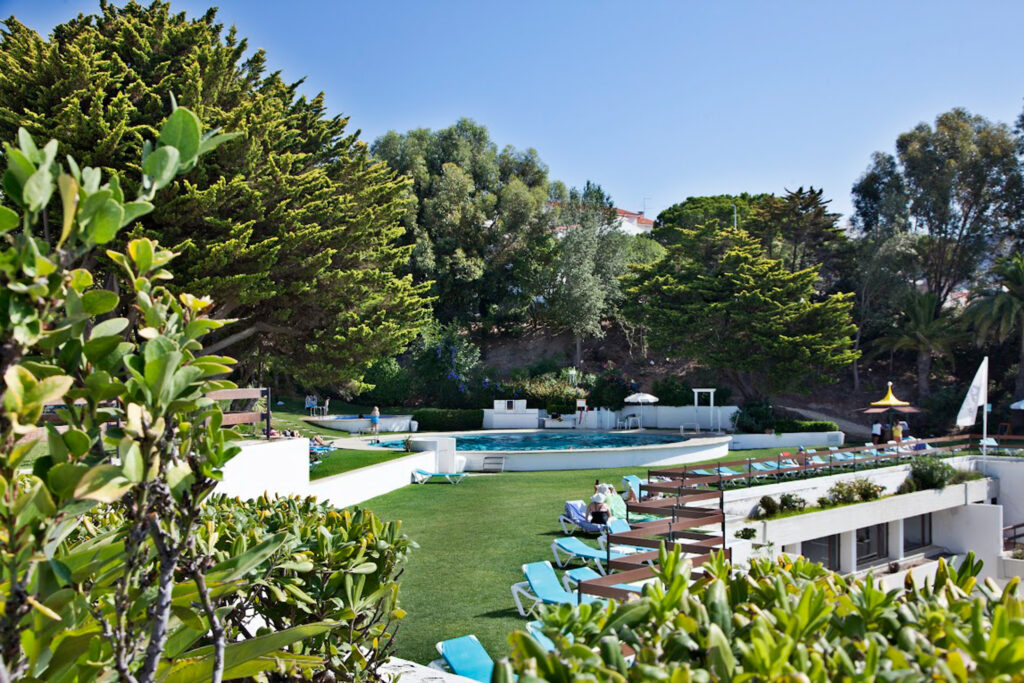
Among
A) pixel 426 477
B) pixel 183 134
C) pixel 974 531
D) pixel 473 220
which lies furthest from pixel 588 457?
pixel 473 220

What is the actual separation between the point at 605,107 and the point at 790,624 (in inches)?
780

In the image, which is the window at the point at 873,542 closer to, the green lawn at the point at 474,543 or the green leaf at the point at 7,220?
the green lawn at the point at 474,543

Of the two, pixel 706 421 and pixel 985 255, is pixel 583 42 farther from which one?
pixel 985 255

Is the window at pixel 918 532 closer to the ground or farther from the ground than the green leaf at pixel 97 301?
closer to the ground

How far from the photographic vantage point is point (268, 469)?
12.7m

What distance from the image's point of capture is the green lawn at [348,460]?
1755cm

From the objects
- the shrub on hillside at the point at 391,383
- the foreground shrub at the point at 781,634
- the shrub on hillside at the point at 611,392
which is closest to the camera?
the foreground shrub at the point at 781,634

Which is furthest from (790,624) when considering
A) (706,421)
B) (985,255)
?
(985,255)

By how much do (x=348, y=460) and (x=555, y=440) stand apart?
543 inches

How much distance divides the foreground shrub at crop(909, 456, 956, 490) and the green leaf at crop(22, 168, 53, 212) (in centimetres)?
2075

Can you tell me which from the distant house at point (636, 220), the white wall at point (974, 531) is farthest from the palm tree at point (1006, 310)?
the distant house at point (636, 220)

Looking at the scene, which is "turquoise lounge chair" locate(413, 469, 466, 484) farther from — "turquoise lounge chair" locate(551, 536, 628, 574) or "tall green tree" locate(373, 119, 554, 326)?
"tall green tree" locate(373, 119, 554, 326)

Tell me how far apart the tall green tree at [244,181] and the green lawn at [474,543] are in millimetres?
5128

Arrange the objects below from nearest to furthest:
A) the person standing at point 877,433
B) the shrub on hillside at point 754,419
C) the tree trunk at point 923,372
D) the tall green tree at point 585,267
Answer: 1. the person standing at point 877,433
2. the shrub on hillside at point 754,419
3. the tree trunk at point 923,372
4. the tall green tree at point 585,267
